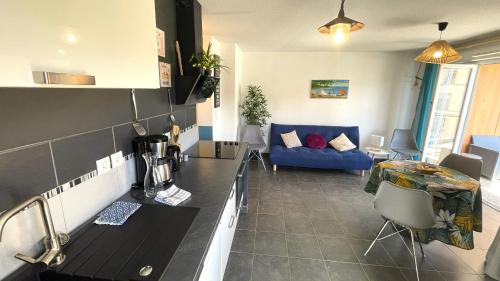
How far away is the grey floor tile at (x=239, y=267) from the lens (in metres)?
1.73

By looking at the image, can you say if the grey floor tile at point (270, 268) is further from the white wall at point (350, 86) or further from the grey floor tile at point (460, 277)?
the white wall at point (350, 86)

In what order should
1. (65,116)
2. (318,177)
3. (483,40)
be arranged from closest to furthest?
(65,116), (483,40), (318,177)

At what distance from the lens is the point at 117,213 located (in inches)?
42.3

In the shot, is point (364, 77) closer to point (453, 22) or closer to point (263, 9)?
point (453, 22)

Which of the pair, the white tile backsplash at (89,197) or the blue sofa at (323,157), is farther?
the blue sofa at (323,157)

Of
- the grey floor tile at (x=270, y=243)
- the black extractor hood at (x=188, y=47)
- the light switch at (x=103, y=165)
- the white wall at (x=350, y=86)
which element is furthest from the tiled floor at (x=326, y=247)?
the white wall at (x=350, y=86)

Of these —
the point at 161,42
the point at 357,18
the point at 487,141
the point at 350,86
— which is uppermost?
the point at 357,18

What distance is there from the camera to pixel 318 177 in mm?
3844

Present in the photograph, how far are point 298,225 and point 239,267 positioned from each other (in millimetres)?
892

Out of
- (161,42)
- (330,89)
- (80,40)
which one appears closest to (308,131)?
(330,89)

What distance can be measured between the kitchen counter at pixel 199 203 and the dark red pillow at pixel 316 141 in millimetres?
2497

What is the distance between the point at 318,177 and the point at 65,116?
11.9ft

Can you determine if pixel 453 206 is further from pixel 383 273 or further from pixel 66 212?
pixel 66 212

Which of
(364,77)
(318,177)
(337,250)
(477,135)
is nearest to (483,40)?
(364,77)
